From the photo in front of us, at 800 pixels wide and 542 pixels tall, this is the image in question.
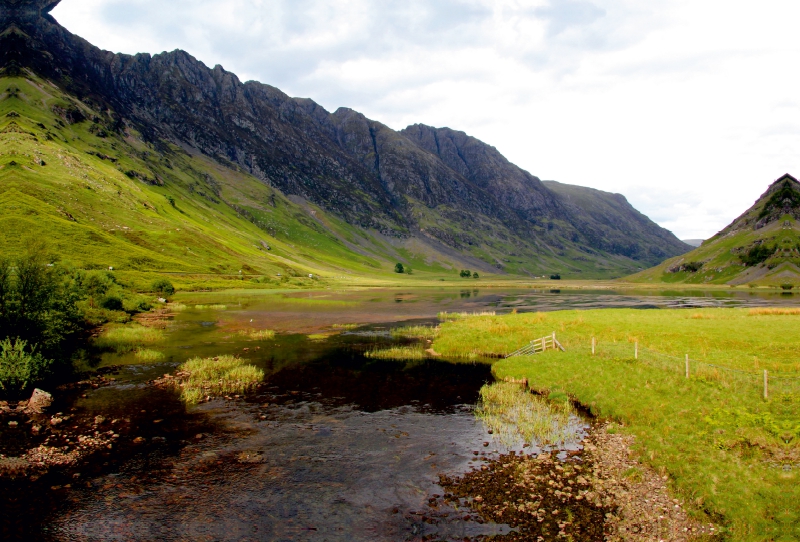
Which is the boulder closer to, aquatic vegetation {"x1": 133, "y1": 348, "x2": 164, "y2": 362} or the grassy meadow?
aquatic vegetation {"x1": 133, "y1": 348, "x2": 164, "y2": 362}

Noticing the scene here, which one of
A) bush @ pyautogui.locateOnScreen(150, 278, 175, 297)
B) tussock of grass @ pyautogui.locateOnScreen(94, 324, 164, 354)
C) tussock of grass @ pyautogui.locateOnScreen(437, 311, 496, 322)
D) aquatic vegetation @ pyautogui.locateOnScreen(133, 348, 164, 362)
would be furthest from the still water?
bush @ pyautogui.locateOnScreen(150, 278, 175, 297)

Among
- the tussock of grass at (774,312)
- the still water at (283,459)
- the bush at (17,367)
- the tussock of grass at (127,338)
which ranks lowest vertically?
the still water at (283,459)

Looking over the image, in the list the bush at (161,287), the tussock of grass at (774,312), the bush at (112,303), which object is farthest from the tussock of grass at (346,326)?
the tussock of grass at (774,312)

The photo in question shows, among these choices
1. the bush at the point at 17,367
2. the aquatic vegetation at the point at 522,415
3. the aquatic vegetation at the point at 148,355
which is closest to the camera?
the aquatic vegetation at the point at 522,415

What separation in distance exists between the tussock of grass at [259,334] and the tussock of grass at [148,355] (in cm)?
1296

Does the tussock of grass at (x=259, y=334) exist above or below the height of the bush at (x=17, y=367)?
below

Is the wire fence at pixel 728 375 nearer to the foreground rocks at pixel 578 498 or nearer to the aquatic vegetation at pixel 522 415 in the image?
the aquatic vegetation at pixel 522 415

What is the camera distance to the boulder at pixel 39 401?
29.2 meters

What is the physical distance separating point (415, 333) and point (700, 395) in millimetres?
40786

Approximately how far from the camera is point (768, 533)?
1474 centimetres

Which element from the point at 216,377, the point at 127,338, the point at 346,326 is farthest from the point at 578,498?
the point at 346,326

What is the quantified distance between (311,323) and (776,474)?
65630mm

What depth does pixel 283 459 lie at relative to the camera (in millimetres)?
23031

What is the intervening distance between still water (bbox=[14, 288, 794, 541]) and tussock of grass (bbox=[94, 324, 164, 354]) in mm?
7436
